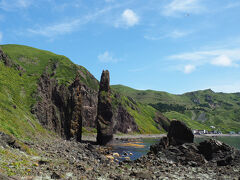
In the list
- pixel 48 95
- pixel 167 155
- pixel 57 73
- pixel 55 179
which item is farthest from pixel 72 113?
pixel 57 73

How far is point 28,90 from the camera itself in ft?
290

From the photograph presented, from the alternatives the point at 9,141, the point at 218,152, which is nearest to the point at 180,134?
the point at 218,152

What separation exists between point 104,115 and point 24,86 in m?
36.4

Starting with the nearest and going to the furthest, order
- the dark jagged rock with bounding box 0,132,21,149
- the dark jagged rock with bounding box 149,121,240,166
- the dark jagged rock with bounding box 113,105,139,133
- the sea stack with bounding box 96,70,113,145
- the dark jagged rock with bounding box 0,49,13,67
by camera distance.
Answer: the dark jagged rock with bounding box 0,132,21,149 → the dark jagged rock with bounding box 149,121,240,166 → the sea stack with bounding box 96,70,113,145 → the dark jagged rock with bounding box 0,49,13,67 → the dark jagged rock with bounding box 113,105,139,133

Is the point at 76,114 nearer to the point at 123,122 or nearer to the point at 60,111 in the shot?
the point at 60,111

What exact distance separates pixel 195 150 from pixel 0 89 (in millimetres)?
59225

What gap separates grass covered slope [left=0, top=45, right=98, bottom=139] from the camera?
4895cm

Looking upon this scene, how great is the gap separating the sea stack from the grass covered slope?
2467cm

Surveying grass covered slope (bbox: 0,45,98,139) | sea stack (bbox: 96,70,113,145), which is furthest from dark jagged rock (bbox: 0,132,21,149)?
sea stack (bbox: 96,70,113,145)

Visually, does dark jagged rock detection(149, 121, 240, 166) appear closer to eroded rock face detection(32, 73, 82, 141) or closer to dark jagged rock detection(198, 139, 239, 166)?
dark jagged rock detection(198, 139, 239, 166)

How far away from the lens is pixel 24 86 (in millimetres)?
89875

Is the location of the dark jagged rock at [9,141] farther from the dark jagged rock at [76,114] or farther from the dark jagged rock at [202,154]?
the dark jagged rock at [76,114]

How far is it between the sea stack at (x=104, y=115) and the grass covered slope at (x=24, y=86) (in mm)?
24670

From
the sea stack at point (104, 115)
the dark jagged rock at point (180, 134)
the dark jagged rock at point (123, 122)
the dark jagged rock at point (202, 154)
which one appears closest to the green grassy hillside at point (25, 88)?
the dark jagged rock at point (123, 122)
